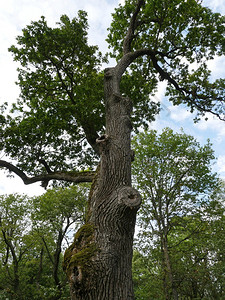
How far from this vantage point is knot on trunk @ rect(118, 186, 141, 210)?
2.52 m

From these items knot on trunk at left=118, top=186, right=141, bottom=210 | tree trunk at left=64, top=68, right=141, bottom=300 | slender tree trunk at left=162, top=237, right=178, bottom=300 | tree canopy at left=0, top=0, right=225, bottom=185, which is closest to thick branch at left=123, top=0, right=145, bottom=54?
tree canopy at left=0, top=0, right=225, bottom=185

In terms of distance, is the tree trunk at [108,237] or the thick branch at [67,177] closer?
the tree trunk at [108,237]

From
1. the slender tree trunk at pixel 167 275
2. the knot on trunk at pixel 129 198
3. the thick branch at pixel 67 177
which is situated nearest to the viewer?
the knot on trunk at pixel 129 198

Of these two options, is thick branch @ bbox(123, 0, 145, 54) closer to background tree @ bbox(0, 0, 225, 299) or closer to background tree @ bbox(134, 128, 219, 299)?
background tree @ bbox(0, 0, 225, 299)

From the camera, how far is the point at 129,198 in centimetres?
262

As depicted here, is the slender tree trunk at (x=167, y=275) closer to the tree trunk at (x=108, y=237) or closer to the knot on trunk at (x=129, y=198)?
the tree trunk at (x=108, y=237)

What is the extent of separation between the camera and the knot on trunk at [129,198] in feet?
8.25

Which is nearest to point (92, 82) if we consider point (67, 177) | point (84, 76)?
point (84, 76)

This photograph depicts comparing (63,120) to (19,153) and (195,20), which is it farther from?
(195,20)

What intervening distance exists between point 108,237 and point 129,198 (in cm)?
55

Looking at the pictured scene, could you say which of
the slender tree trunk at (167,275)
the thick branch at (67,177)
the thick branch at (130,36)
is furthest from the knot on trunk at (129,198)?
the slender tree trunk at (167,275)

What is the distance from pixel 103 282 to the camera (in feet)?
Answer: 6.89

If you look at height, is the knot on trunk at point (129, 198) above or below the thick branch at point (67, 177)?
below

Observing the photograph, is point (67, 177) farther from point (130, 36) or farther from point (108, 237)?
point (130, 36)
